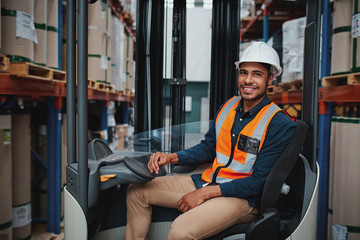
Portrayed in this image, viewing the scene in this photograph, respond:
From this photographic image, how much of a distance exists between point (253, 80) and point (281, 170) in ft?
2.09

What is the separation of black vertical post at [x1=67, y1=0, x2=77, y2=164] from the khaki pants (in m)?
0.57

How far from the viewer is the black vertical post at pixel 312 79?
1899 millimetres

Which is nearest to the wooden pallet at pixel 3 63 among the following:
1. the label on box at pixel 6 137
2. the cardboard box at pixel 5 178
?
the cardboard box at pixel 5 178

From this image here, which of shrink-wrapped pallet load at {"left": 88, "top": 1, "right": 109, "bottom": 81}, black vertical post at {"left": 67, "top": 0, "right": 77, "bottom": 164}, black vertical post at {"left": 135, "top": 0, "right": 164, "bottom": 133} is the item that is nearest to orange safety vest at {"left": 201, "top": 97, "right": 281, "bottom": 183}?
black vertical post at {"left": 135, "top": 0, "right": 164, "bottom": 133}

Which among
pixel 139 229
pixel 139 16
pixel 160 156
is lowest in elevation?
pixel 139 229

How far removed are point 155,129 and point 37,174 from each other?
6.05ft

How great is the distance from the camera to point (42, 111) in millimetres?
3520

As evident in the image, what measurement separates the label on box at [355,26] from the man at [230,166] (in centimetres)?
124

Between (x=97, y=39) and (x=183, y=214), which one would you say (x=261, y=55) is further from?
(x=97, y=39)

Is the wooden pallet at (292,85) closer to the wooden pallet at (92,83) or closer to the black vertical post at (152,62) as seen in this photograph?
the black vertical post at (152,62)

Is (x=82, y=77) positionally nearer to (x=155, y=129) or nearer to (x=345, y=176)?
(x=155, y=129)

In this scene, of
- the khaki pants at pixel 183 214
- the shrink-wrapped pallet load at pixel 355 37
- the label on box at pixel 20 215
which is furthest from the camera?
the label on box at pixel 20 215

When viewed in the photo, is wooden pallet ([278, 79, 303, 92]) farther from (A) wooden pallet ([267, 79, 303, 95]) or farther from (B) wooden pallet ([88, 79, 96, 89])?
(B) wooden pallet ([88, 79, 96, 89])

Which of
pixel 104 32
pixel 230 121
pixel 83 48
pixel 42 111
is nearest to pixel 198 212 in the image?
pixel 230 121
